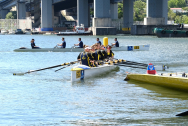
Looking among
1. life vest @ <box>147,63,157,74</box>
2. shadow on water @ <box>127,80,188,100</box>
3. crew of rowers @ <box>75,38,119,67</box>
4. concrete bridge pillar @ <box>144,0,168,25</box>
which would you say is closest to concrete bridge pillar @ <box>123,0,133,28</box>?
concrete bridge pillar @ <box>144,0,168,25</box>

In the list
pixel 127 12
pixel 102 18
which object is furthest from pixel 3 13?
pixel 102 18

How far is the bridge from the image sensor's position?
98812 mm

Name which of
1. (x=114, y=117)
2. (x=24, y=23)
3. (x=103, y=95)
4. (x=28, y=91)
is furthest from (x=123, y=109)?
(x=24, y=23)

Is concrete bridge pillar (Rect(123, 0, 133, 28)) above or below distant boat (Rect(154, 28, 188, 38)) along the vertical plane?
above

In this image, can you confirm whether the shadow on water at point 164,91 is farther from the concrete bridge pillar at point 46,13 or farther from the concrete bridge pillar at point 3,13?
the concrete bridge pillar at point 3,13

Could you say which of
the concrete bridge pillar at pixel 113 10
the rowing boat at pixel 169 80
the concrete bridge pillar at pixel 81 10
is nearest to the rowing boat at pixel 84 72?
the rowing boat at pixel 169 80

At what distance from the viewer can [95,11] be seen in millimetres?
99750

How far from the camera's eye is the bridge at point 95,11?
9881 cm

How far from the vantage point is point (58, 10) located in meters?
164

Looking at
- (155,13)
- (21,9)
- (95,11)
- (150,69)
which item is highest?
(21,9)

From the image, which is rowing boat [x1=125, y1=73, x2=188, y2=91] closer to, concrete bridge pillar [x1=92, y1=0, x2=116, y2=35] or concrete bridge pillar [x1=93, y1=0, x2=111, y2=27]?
concrete bridge pillar [x1=92, y1=0, x2=116, y2=35]

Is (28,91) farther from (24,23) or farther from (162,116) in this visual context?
(24,23)

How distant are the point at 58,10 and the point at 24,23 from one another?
78.2 feet

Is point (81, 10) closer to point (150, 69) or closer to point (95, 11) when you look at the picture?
point (95, 11)
